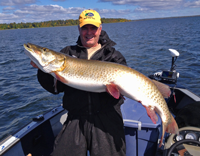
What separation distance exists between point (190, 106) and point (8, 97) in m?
8.38

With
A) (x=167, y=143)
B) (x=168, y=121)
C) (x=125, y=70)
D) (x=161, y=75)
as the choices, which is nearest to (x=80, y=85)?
(x=125, y=70)

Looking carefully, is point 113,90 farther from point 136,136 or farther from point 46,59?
point 136,136

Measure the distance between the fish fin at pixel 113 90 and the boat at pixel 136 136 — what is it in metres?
0.99

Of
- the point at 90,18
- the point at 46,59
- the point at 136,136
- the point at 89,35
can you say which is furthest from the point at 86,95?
the point at 136,136

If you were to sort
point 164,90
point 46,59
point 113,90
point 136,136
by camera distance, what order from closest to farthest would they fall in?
point 113,90
point 46,59
point 164,90
point 136,136

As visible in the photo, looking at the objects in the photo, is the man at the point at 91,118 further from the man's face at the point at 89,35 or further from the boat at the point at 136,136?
the boat at the point at 136,136

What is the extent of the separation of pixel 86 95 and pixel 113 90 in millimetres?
430

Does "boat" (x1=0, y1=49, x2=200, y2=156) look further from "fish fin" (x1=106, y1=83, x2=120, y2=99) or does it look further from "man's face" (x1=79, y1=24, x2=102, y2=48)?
"man's face" (x1=79, y1=24, x2=102, y2=48)

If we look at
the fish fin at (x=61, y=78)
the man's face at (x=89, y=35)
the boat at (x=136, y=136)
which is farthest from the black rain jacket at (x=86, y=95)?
the boat at (x=136, y=136)

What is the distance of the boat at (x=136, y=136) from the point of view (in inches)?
112

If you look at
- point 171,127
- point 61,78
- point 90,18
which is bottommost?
point 171,127

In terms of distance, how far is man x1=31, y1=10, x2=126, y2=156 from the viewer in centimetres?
245

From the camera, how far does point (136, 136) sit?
10.4 feet

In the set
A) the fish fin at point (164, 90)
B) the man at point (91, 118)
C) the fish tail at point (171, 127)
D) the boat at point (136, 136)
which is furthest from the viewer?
the boat at point (136, 136)
